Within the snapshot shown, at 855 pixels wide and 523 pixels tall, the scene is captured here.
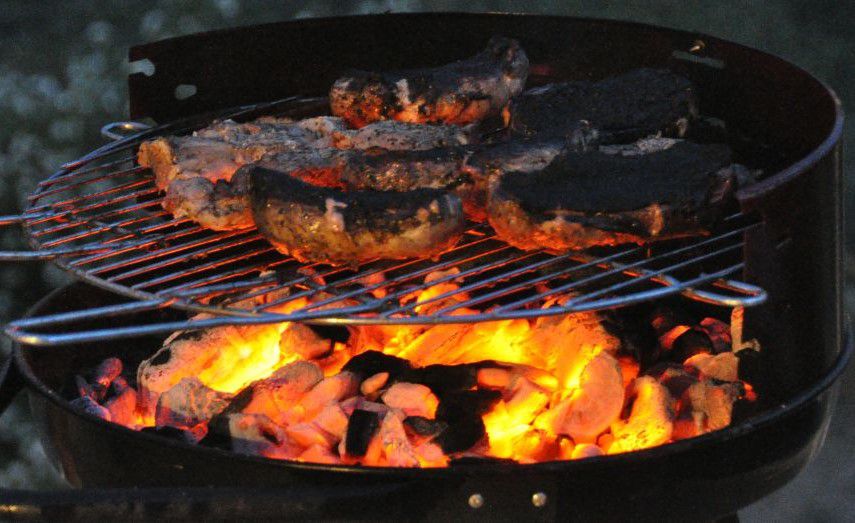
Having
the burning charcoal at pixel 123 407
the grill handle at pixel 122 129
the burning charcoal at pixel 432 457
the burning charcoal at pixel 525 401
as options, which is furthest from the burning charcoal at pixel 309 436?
the grill handle at pixel 122 129

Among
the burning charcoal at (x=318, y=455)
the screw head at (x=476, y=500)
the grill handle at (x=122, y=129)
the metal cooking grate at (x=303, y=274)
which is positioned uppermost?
the grill handle at (x=122, y=129)

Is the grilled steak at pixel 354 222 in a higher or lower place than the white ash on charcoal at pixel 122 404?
higher

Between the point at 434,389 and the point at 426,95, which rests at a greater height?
the point at 426,95

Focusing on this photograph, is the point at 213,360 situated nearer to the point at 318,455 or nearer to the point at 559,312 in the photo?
the point at 318,455

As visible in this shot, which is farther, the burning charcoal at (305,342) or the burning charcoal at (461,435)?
the burning charcoal at (305,342)

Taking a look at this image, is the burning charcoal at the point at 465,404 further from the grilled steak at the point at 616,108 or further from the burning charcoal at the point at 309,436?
the grilled steak at the point at 616,108

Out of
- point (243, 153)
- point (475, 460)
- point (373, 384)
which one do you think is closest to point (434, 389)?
point (373, 384)

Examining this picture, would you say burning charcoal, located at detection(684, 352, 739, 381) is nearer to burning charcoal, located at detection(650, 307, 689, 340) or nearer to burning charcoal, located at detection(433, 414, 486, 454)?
burning charcoal, located at detection(650, 307, 689, 340)
